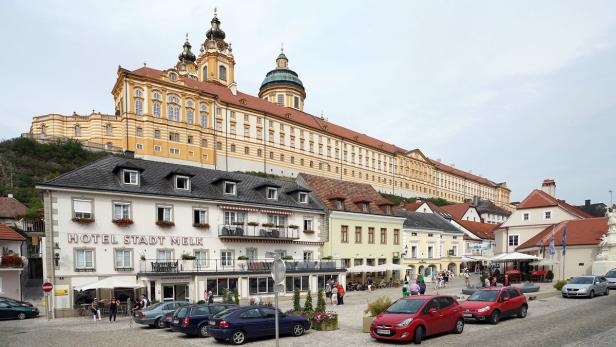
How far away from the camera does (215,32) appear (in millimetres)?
116688

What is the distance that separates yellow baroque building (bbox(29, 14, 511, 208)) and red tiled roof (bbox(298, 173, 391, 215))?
139 ft

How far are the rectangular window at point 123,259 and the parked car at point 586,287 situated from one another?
92.0 ft

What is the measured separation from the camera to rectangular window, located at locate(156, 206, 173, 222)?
31453 mm

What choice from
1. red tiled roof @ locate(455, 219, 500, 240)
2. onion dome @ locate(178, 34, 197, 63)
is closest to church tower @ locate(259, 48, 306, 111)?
onion dome @ locate(178, 34, 197, 63)

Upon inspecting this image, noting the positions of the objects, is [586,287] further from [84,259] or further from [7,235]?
[7,235]

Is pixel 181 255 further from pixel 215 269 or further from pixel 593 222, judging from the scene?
pixel 593 222

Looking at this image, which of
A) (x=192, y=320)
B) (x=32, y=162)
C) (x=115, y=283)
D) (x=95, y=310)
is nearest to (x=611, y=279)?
(x=192, y=320)

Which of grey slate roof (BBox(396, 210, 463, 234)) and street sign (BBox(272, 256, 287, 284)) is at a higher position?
street sign (BBox(272, 256, 287, 284))

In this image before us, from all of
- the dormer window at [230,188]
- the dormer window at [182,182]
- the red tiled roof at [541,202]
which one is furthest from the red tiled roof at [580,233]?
the dormer window at [182,182]

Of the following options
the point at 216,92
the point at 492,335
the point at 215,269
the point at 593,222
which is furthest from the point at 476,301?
the point at 216,92

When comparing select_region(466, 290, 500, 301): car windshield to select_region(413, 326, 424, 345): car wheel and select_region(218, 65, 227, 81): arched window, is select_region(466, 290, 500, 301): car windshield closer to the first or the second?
select_region(413, 326, 424, 345): car wheel

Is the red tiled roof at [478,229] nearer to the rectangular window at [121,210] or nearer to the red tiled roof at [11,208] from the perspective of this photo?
the rectangular window at [121,210]

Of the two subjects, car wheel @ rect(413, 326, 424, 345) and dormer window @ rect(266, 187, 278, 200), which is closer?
car wheel @ rect(413, 326, 424, 345)

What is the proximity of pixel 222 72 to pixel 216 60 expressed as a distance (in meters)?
3.24
